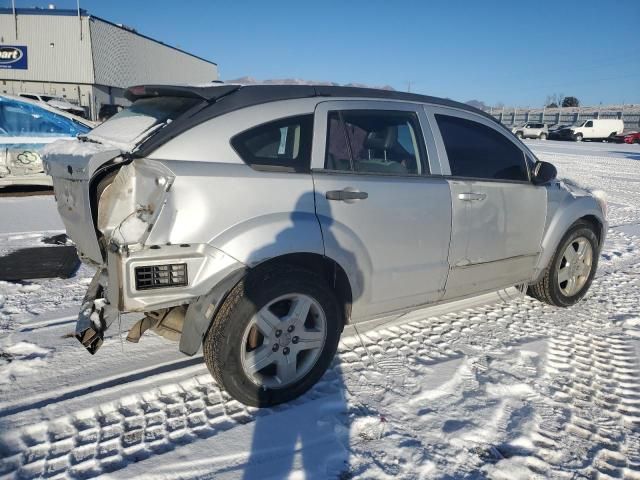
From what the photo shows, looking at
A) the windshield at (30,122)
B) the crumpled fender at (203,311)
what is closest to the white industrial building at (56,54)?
the windshield at (30,122)

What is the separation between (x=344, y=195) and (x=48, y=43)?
4845 cm

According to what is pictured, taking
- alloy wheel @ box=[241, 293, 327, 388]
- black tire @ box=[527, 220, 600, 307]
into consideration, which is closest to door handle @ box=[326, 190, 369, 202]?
alloy wheel @ box=[241, 293, 327, 388]

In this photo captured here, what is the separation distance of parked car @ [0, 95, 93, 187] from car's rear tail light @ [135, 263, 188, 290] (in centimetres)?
772

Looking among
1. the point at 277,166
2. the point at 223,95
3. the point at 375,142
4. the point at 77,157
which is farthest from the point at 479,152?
the point at 77,157

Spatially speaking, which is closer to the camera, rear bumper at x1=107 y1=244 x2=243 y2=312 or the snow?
rear bumper at x1=107 y1=244 x2=243 y2=312

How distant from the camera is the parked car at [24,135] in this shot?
340 inches

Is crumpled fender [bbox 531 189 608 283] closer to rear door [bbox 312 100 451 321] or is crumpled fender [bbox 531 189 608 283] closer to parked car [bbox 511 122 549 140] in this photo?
rear door [bbox 312 100 451 321]

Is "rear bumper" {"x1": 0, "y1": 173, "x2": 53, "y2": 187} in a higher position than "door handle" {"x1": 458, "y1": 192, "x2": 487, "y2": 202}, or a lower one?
lower

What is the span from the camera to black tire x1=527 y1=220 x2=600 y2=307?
4438 mm

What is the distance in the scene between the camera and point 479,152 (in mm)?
3818

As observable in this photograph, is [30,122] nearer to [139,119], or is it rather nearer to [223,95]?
[139,119]

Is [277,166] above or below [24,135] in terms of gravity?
below

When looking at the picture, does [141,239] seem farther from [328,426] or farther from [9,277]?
[9,277]


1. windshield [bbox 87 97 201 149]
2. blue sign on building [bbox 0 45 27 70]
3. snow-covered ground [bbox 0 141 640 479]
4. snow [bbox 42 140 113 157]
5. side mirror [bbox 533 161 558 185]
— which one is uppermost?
blue sign on building [bbox 0 45 27 70]
